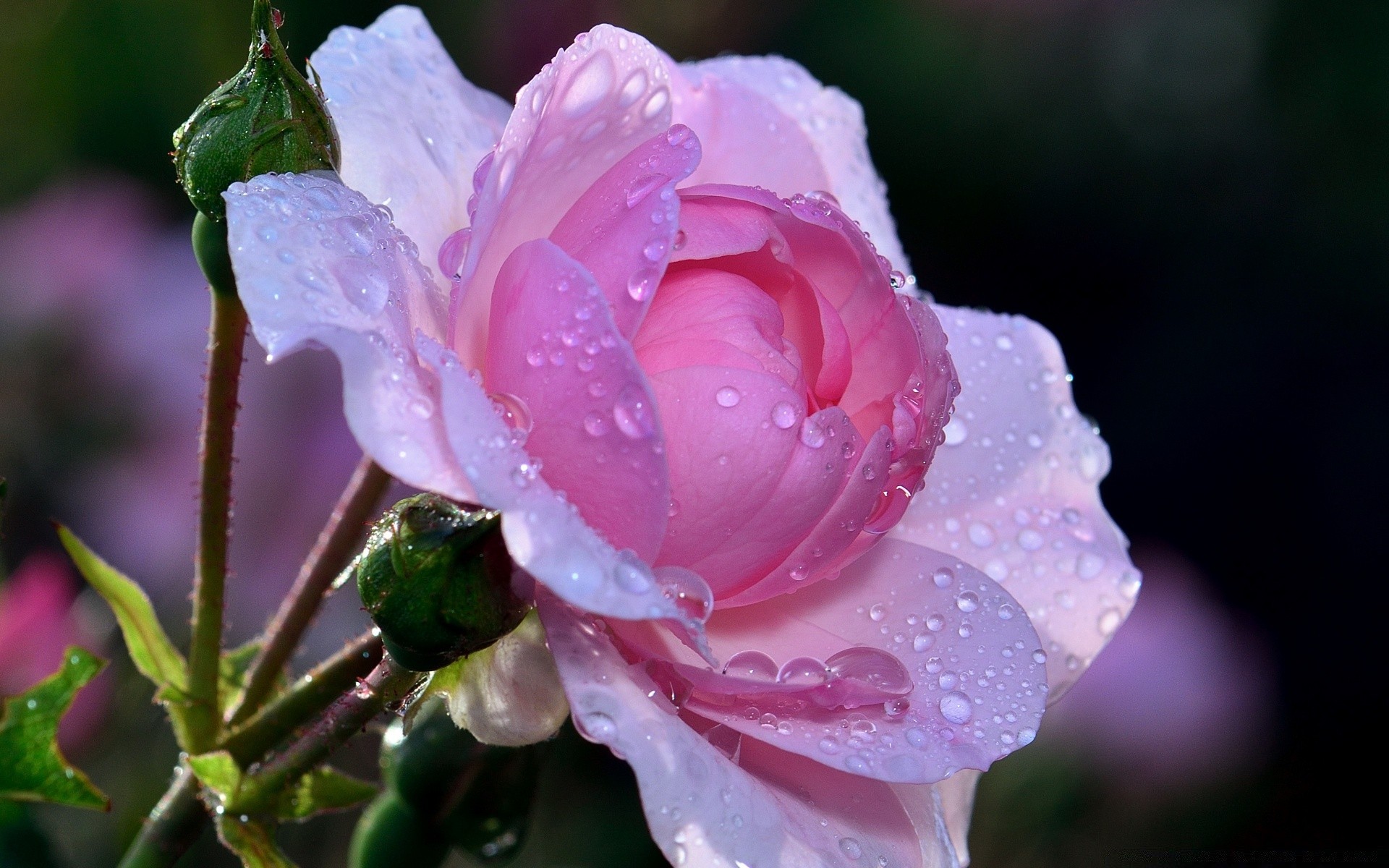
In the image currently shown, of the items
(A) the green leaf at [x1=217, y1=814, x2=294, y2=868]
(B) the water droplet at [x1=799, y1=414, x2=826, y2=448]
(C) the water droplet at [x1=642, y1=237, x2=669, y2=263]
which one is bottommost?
(A) the green leaf at [x1=217, y1=814, x2=294, y2=868]

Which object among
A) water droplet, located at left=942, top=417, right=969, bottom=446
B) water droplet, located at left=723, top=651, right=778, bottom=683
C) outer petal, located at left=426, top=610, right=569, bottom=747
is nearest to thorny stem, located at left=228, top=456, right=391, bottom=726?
outer petal, located at left=426, top=610, right=569, bottom=747

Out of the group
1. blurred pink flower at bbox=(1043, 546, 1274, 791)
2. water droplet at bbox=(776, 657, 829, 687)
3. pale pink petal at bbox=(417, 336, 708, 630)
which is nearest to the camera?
pale pink petal at bbox=(417, 336, 708, 630)

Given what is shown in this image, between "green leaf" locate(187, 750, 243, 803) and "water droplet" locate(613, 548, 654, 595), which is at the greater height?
"water droplet" locate(613, 548, 654, 595)

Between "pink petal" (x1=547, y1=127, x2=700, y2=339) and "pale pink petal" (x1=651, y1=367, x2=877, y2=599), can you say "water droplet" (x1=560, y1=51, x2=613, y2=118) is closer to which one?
"pink petal" (x1=547, y1=127, x2=700, y2=339)

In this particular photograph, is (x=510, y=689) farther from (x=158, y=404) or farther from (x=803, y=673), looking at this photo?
(x=158, y=404)

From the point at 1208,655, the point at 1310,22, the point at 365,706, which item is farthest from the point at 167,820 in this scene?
the point at 1310,22

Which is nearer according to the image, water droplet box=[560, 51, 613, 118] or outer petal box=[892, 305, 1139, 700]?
water droplet box=[560, 51, 613, 118]

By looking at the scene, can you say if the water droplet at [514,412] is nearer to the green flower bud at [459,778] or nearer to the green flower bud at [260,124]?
the green flower bud at [260,124]

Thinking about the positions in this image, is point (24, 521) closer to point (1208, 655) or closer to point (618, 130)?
point (618, 130)
